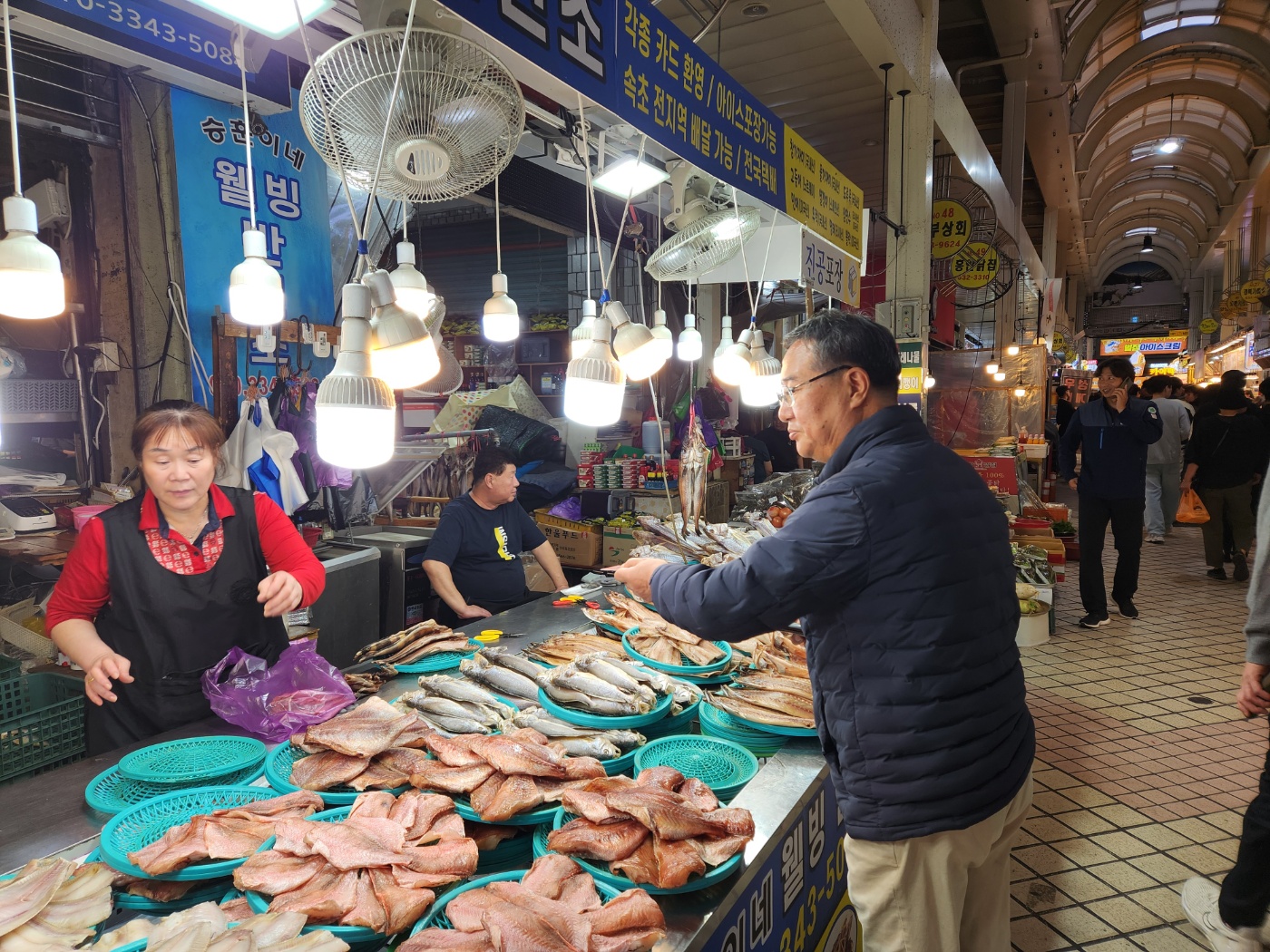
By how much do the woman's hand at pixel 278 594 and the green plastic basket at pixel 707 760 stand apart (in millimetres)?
1498

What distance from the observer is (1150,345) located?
4303 centimetres

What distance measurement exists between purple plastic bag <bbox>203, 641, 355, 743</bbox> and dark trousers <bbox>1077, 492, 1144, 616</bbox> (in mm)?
6896

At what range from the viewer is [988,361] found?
1463 centimetres

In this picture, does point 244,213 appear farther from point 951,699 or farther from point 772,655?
point 951,699

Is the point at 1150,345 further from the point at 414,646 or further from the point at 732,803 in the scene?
the point at 732,803

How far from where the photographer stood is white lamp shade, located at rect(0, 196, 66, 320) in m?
1.74

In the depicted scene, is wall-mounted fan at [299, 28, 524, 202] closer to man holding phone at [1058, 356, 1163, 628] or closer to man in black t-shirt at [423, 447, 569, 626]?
man in black t-shirt at [423, 447, 569, 626]

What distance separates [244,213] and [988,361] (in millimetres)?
13492

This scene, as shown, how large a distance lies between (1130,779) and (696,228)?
4.05 m

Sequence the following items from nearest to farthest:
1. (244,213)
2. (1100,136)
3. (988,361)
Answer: (244,213)
(988,361)
(1100,136)

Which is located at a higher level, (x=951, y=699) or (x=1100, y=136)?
(x=1100, y=136)

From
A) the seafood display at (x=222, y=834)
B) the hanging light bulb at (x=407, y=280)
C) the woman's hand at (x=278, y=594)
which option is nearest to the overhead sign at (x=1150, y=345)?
the hanging light bulb at (x=407, y=280)

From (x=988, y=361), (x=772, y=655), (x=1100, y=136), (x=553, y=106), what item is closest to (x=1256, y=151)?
(x=1100, y=136)


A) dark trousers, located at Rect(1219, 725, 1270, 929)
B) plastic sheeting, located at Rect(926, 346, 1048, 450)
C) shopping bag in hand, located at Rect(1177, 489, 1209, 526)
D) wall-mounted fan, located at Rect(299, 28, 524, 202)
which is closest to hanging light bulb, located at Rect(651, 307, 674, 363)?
wall-mounted fan, located at Rect(299, 28, 524, 202)
